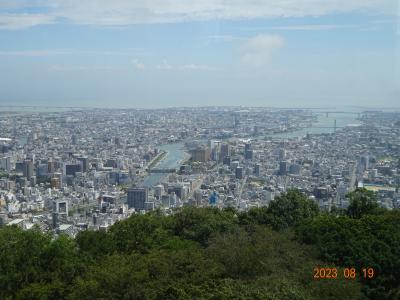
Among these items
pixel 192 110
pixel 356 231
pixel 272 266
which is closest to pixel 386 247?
A: pixel 356 231

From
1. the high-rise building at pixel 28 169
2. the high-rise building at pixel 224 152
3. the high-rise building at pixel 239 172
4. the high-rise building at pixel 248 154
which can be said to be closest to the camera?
the high-rise building at pixel 239 172

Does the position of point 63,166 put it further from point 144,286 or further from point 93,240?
point 144,286

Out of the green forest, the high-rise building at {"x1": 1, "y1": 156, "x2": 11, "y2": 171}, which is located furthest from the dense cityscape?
the green forest

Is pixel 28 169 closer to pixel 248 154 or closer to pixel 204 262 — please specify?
pixel 248 154

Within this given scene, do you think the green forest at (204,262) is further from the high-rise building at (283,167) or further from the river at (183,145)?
the river at (183,145)
